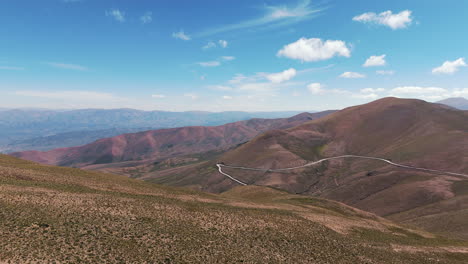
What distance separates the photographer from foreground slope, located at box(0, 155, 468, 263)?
27219 mm

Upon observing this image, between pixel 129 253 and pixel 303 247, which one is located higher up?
pixel 129 253

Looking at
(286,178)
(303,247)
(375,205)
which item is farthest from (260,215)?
(286,178)

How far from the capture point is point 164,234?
34250 mm

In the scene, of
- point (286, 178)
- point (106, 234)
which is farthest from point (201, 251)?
point (286, 178)

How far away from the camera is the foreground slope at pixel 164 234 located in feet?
89.3

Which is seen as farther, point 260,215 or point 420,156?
point 420,156

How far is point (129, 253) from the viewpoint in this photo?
91.2 feet

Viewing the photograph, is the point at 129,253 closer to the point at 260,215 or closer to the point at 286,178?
the point at 260,215

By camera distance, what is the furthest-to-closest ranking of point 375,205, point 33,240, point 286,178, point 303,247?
point 286,178 → point 375,205 → point 303,247 → point 33,240

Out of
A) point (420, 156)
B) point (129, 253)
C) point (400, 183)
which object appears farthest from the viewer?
point (420, 156)

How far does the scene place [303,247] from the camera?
38438 millimetres

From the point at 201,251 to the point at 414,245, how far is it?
155 feet

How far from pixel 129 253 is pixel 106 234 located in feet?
18.8

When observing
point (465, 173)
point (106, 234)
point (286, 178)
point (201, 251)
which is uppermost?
point (106, 234)
